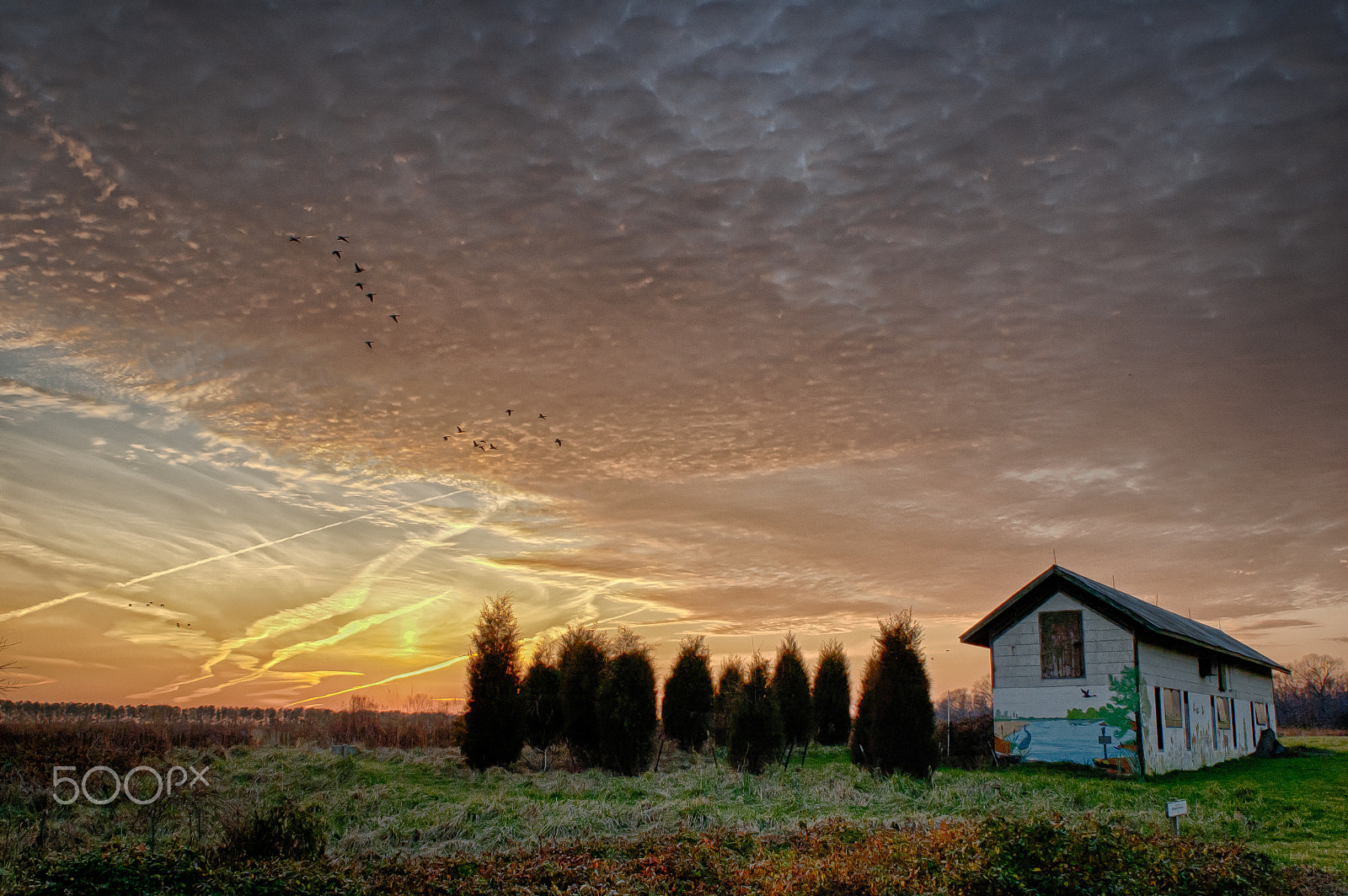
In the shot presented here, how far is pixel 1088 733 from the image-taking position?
24703 millimetres

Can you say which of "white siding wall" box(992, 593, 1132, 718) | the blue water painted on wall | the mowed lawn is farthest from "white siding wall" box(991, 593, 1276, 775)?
the mowed lawn

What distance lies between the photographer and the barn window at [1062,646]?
2558 centimetres

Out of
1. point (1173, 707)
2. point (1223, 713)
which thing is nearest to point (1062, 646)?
point (1173, 707)

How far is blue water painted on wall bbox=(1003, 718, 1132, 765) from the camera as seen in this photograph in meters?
24.5

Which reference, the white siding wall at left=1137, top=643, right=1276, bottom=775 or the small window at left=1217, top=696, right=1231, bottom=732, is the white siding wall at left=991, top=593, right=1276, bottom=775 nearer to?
the white siding wall at left=1137, top=643, right=1276, bottom=775

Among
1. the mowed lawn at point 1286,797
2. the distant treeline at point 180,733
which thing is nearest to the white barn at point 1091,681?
the mowed lawn at point 1286,797

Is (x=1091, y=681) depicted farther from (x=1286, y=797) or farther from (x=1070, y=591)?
(x=1286, y=797)

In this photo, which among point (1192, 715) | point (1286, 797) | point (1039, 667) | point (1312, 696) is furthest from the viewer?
point (1312, 696)

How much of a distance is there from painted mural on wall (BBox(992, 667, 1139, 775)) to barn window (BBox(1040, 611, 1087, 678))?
0.69 meters

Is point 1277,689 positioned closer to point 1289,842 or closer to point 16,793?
point 1289,842

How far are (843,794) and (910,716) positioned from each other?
15.4 feet

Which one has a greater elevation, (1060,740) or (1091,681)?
(1091,681)

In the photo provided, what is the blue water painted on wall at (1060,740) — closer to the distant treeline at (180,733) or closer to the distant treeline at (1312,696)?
the distant treeline at (180,733)

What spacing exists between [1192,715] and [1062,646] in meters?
5.89
